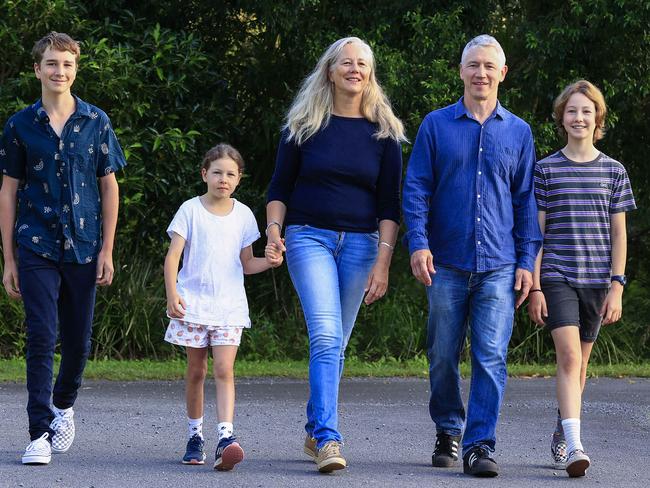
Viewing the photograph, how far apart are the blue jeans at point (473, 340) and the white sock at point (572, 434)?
36 cm

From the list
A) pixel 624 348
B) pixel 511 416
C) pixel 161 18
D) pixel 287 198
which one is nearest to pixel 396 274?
pixel 624 348

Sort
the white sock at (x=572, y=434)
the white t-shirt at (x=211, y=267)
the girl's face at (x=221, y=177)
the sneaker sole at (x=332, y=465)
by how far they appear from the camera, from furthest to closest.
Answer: the girl's face at (x=221, y=177), the white t-shirt at (x=211, y=267), the white sock at (x=572, y=434), the sneaker sole at (x=332, y=465)

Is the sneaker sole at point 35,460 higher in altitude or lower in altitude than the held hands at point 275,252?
lower

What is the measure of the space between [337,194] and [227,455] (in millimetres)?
1450

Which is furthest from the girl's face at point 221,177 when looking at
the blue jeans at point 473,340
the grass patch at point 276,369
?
the grass patch at point 276,369

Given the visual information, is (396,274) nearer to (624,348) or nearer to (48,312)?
(624,348)

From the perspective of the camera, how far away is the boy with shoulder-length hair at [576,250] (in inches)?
257

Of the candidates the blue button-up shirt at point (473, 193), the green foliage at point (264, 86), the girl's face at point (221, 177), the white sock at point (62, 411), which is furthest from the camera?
the green foliage at point (264, 86)

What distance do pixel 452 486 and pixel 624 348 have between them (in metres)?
8.28

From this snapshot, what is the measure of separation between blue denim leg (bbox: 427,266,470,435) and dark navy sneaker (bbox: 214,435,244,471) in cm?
109

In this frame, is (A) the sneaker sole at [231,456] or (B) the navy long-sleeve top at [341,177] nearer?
(A) the sneaker sole at [231,456]

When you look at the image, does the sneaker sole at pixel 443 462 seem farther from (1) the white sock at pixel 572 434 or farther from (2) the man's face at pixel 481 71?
(2) the man's face at pixel 481 71

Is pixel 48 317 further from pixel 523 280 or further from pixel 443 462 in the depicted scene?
pixel 523 280

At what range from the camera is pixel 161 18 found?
13.5 meters
